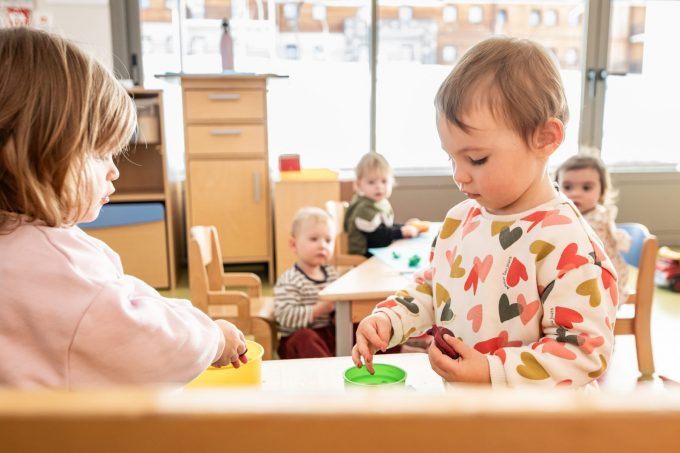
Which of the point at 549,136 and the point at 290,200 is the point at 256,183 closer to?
the point at 290,200

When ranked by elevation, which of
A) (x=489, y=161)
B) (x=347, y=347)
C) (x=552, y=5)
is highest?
(x=552, y=5)

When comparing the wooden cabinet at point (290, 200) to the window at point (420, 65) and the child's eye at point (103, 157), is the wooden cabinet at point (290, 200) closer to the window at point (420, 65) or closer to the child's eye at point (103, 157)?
the window at point (420, 65)

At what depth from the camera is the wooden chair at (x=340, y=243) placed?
2938mm

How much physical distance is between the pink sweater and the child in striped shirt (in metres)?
1.55

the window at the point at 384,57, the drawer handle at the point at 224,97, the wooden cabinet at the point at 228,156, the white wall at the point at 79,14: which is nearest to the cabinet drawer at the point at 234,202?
the wooden cabinet at the point at 228,156

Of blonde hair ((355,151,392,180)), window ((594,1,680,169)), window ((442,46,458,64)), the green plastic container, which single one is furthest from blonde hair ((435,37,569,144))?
window ((594,1,680,169))

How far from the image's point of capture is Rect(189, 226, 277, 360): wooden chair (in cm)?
226

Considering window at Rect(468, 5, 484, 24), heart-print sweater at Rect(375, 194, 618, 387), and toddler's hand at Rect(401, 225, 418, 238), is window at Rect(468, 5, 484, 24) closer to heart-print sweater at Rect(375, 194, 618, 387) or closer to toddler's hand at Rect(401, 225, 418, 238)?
toddler's hand at Rect(401, 225, 418, 238)

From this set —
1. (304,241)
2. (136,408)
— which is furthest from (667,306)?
(136,408)

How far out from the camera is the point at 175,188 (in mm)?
4402

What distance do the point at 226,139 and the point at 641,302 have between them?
267 cm

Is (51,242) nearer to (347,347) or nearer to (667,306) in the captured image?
(347,347)

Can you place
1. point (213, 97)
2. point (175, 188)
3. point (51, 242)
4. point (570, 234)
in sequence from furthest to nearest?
1. point (175, 188)
2. point (213, 97)
3. point (570, 234)
4. point (51, 242)

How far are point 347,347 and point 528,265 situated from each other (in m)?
1.11
